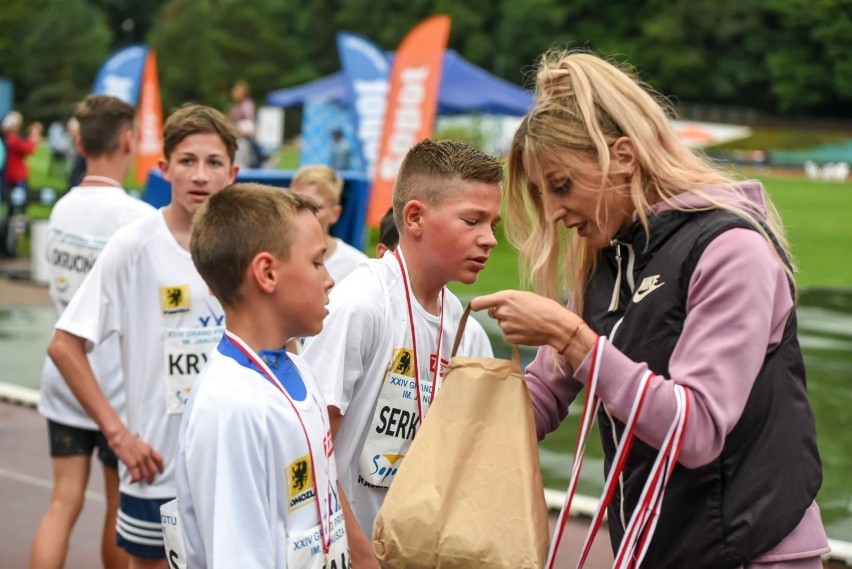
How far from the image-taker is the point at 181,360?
4.07 m

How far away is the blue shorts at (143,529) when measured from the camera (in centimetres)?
416

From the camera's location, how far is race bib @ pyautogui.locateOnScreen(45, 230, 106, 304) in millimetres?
5176

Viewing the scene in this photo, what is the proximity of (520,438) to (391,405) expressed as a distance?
628mm

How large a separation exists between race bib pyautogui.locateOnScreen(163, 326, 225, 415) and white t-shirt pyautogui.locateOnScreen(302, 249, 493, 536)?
1.10 meters

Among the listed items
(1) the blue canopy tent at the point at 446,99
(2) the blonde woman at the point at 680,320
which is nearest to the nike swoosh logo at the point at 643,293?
(2) the blonde woman at the point at 680,320

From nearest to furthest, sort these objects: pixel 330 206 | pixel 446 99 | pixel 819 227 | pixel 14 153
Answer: pixel 330 206, pixel 14 153, pixel 446 99, pixel 819 227

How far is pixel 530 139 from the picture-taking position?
9.00 feet

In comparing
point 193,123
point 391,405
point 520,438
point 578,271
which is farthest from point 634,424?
point 193,123

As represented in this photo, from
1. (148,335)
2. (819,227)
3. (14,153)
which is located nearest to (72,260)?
(148,335)

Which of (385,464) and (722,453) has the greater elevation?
(722,453)

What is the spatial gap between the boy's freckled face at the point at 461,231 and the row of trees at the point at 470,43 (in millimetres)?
71606

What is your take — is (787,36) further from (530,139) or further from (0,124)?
(530,139)

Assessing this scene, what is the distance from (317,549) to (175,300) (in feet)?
5.57

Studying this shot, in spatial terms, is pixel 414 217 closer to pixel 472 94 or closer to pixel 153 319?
pixel 153 319
